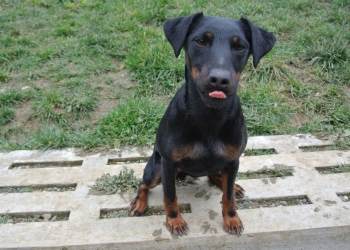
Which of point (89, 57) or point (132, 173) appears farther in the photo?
point (89, 57)

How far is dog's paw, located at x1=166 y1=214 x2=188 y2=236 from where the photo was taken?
2.66 m

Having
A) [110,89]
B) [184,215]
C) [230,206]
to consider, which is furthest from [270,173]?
[110,89]

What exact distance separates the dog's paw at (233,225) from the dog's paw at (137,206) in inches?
27.4

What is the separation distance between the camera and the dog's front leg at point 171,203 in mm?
2561

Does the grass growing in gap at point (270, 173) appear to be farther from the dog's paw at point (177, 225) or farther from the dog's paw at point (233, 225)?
the dog's paw at point (177, 225)

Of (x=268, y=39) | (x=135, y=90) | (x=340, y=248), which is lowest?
(x=340, y=248)

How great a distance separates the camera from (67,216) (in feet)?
9.59

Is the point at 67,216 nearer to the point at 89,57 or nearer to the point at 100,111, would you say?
the point at 100,111

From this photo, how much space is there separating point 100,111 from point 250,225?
2534 millimetres

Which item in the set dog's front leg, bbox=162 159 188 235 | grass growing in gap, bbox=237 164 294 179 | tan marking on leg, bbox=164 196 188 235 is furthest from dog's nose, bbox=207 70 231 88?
grass growing in gap, bbox=237 164 294 179

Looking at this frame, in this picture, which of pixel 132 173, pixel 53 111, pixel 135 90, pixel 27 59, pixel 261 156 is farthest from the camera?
pixel 27 59

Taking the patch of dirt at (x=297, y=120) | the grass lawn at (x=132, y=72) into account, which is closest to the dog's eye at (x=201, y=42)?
the grass lawn at (x=132, y=72)

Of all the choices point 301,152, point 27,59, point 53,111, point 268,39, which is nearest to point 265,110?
point 301,152

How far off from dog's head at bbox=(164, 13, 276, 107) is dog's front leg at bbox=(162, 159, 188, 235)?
26.1 inches
